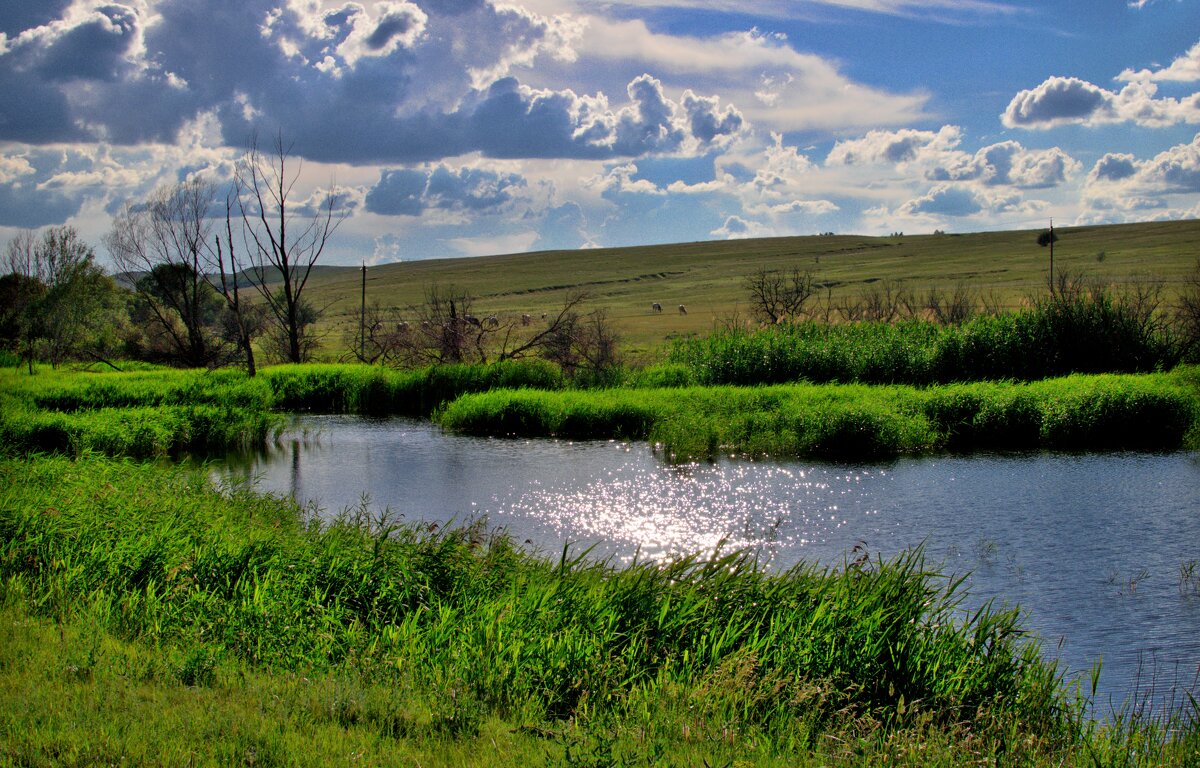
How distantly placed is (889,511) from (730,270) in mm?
96172

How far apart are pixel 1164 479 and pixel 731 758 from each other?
46.2 feet

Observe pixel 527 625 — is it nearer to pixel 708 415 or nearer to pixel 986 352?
pixel 708 415

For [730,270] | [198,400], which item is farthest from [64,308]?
[730,270]

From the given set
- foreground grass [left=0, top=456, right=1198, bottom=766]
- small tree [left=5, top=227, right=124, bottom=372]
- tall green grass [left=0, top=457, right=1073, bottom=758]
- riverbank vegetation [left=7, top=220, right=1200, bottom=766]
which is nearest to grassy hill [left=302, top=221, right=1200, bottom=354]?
small tree [left=5, top=227, right=124, bottom=372]

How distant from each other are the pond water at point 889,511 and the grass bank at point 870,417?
1037 millimetres

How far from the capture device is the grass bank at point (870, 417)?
19.0 meters

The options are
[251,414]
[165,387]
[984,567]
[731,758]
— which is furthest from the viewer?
[165,387]

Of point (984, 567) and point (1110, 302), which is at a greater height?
point (1110, 302)

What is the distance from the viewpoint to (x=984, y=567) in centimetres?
1076

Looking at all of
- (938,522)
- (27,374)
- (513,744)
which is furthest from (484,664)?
(27,374)

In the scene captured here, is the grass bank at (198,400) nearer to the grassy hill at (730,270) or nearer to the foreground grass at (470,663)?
the foreground grass at (470,663)

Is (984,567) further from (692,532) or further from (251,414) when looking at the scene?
(251,414)

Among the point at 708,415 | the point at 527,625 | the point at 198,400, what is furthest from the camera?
the point at 198,400

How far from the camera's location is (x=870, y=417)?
19031 mm
